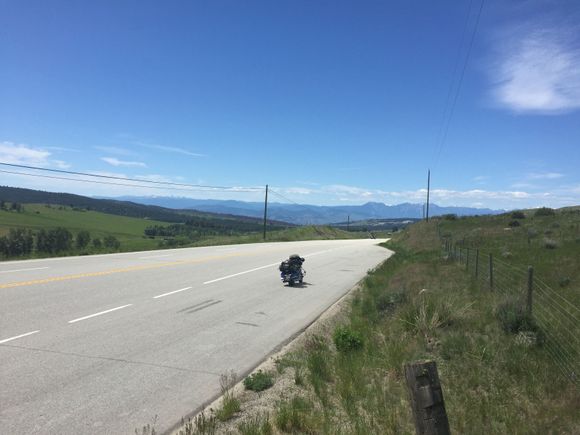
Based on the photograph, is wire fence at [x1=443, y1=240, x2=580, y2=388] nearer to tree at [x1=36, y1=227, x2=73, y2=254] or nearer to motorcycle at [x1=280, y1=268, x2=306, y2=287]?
motorcycle at [x1=280, y1=268, x2=306, y2=287]

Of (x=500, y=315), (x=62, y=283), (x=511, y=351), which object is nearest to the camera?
(x=511, y=351)

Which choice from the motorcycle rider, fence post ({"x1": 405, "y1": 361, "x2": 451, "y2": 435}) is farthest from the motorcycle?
fence post ({"x1": 405, "y1": 361, "x2": 451, "y2": 435})

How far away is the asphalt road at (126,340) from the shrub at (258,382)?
0.47 metres

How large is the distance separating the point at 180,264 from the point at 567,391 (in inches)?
717

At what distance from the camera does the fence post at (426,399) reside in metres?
3.27

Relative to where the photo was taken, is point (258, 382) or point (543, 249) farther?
point (543, 249)

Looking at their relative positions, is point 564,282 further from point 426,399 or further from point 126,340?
point 426,399

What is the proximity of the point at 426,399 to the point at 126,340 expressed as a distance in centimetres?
619

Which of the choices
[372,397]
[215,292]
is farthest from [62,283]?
[372,397]

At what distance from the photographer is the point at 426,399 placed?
10.8 feet

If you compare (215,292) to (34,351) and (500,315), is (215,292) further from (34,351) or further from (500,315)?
(500,315)

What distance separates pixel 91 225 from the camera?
10306cm

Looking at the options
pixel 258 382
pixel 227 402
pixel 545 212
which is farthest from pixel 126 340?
pixel 545 212

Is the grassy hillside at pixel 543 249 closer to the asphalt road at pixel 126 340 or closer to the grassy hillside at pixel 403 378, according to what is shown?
the grassy hillside at pixel 403 378
